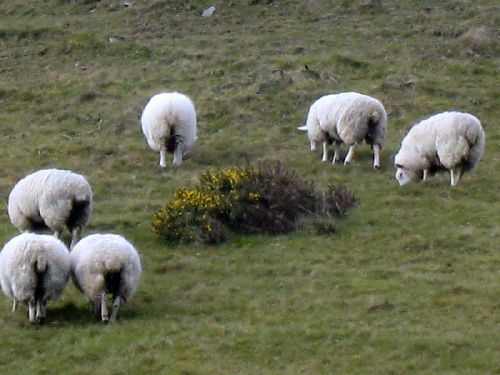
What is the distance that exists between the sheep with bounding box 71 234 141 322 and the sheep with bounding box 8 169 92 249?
2288 mm

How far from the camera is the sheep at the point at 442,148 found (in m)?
19.0

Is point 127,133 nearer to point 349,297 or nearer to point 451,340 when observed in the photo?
point 349,297

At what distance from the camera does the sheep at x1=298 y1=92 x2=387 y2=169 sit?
68.2 ft

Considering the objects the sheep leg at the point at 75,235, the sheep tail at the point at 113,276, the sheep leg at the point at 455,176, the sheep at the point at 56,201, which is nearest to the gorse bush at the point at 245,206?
the sheep leg at the point at 75,235

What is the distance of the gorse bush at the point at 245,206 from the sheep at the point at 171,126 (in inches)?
111

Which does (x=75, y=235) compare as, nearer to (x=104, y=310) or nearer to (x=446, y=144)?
(x=104, y=310)

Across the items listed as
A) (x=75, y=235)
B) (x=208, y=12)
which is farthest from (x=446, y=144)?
(x=208, y=12)

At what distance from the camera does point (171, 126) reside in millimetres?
21516

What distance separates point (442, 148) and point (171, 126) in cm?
515

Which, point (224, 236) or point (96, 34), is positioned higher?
point (96, 34)

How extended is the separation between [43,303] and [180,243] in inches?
139

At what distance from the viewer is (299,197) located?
1838 centimetres

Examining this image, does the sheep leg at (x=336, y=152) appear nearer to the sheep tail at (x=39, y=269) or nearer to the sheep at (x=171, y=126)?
the sheep at (x=171, y=126)

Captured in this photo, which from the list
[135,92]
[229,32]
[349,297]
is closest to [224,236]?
[349,297]
